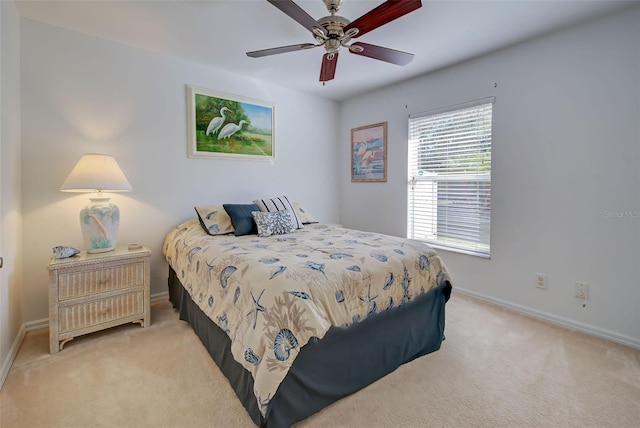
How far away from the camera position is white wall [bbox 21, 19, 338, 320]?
92.7 inches

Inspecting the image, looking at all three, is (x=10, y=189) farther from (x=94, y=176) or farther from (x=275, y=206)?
(x=275, y=206)

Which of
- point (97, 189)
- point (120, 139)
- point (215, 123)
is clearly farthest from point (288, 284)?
point (215, 123)

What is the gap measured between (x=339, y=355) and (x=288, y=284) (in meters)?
0.51

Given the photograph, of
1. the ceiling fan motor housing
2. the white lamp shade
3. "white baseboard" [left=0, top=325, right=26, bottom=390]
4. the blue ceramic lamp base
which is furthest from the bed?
the ceiling fan motor housing

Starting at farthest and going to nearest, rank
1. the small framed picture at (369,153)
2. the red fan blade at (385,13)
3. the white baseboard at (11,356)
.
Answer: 1. the small framed picture at (369,153)
2. the white baseboard at (11,356)
3. the red fan blade at (385,13)

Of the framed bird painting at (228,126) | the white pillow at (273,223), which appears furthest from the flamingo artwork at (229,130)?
the white pillow at (273,223)

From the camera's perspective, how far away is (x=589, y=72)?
2.29m

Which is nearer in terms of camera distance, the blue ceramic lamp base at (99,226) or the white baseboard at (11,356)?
the white baseboard at (11,356)

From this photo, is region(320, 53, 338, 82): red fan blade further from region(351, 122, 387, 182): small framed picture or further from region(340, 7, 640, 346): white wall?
region(351, 122, 387, 182): small framed picture

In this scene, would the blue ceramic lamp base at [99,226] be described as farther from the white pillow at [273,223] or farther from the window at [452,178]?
the window at [452,178]

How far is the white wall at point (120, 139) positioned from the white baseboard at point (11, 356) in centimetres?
21

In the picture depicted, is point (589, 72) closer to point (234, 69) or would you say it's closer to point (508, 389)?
point (508, 389)

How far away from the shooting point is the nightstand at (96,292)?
6.70 feet

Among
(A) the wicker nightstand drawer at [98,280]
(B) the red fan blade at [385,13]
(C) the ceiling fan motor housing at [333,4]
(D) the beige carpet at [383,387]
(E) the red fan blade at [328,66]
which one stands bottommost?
(D) the beige carpet at [383,387]
